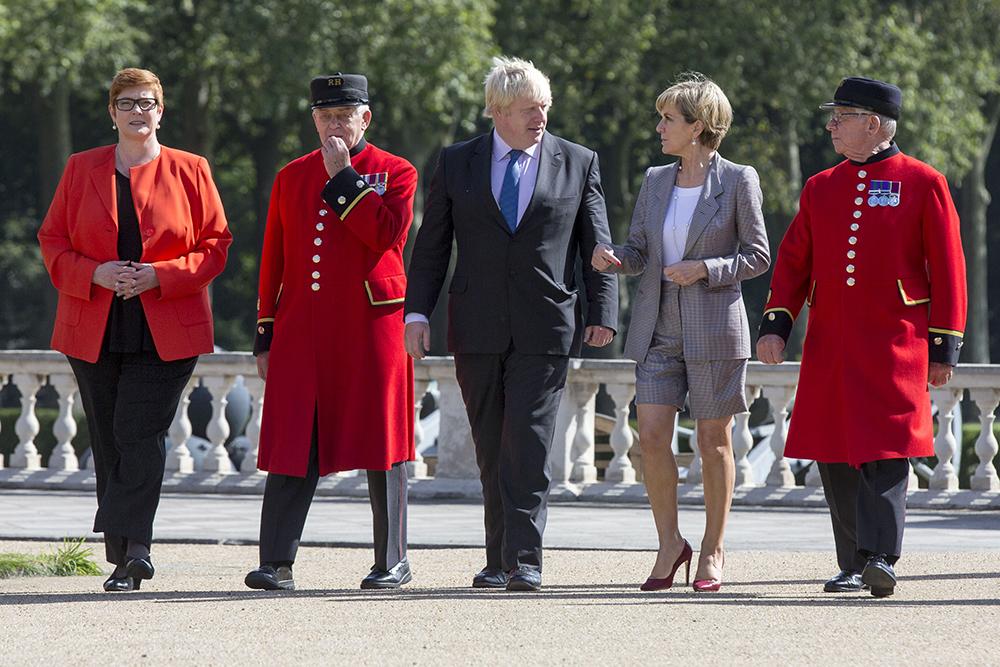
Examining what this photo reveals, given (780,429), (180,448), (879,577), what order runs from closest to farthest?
(879,577) → (780,429) → (180,448)

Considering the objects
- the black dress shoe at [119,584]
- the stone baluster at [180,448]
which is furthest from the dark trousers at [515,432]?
the stone baluster at [180,448]

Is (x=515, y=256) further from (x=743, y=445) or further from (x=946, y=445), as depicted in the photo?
(x=946, y=445)

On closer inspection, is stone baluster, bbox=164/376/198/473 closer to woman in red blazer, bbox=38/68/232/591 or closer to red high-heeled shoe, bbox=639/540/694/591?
woman in red blazer, bbox=38/68/232/591

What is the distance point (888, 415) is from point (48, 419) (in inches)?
528

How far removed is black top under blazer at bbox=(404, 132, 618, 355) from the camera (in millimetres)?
7402

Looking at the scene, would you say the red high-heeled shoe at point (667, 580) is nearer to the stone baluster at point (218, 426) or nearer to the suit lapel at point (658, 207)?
the suit lapel at point (658, 207)

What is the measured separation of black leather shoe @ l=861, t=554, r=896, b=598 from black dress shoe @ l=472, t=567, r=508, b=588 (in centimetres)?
132

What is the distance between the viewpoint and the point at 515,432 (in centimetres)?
740

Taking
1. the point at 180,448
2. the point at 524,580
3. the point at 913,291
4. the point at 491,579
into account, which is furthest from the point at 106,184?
the point at 180,448

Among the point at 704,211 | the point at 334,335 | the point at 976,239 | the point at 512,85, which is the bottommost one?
the point at 334,335

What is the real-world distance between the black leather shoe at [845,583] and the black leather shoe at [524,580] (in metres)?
1.06

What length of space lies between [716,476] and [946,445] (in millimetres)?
5186

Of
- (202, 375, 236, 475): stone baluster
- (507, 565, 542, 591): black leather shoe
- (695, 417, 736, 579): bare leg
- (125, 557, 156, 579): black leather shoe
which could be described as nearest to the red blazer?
(125, 557, 156, 579): black leather shoe

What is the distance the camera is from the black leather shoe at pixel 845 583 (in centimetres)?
736
